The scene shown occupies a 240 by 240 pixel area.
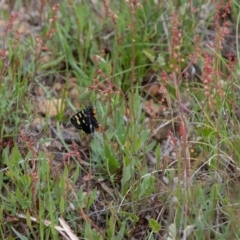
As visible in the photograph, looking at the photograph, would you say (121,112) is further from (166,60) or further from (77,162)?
(166,60)

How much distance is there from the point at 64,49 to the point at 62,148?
555 mm

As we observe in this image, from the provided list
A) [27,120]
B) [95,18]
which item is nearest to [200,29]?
[95,18]

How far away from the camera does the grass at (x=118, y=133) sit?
242cm

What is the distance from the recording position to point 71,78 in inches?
132

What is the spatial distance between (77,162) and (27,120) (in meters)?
0.36

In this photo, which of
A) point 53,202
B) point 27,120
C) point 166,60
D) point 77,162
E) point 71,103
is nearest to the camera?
point 53,202

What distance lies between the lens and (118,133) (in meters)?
2.79

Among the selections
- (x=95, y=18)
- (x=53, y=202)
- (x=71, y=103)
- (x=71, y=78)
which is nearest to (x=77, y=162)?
(x=53, y=202)

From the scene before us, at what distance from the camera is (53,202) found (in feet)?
8.18

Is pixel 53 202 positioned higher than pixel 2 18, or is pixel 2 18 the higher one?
pixel 2 18

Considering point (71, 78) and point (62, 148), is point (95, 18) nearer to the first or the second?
point (71, 78)

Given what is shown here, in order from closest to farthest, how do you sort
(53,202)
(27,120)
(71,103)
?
(53,202), (27,120), (71,103)

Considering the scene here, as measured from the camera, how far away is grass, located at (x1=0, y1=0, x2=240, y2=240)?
242 cm

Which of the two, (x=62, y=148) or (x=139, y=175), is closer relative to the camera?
(x=139, y=175)
